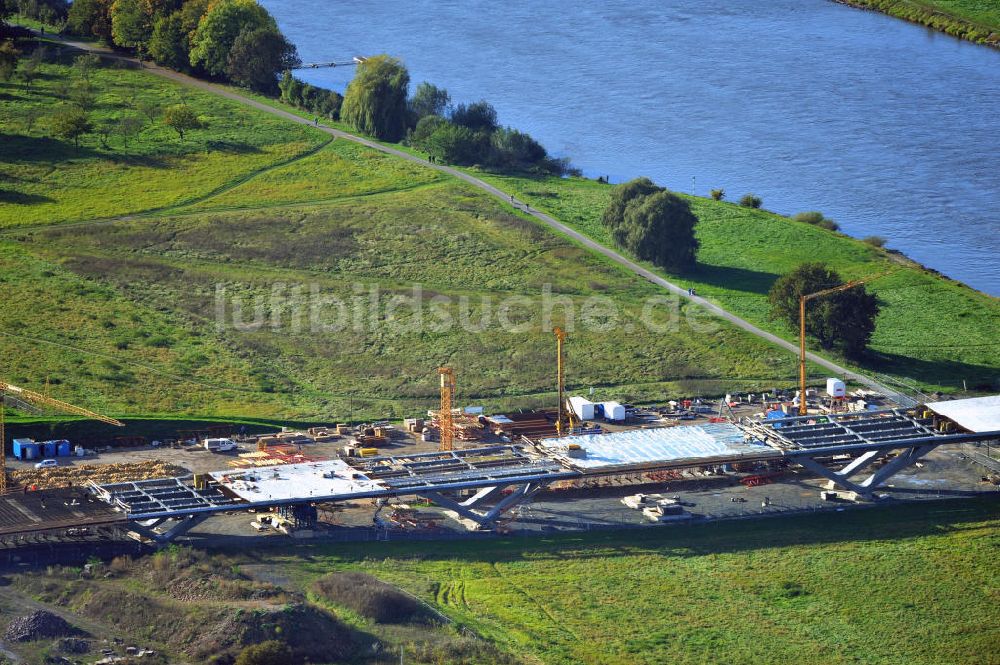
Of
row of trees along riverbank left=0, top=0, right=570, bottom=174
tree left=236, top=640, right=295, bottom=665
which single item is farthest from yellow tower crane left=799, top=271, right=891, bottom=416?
row of trees along riverbank left=0, top=0, right=570, bottom=174

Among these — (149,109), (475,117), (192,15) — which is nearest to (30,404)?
(149,109)

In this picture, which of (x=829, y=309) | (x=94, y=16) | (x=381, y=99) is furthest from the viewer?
(x=94, y=16)

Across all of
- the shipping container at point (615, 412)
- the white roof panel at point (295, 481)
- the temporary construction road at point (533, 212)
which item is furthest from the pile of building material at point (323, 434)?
the temporary construction road at point (533, 212)

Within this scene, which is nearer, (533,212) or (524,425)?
(524,425)

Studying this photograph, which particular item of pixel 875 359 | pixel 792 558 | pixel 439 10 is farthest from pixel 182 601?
pixel 439 10

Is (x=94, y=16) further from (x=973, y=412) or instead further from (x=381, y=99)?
(x=973, y=412)

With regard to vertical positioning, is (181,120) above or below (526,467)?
above

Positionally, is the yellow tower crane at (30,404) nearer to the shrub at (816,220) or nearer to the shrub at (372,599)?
the shrub at (372,599)

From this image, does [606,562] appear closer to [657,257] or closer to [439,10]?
[657,257]
